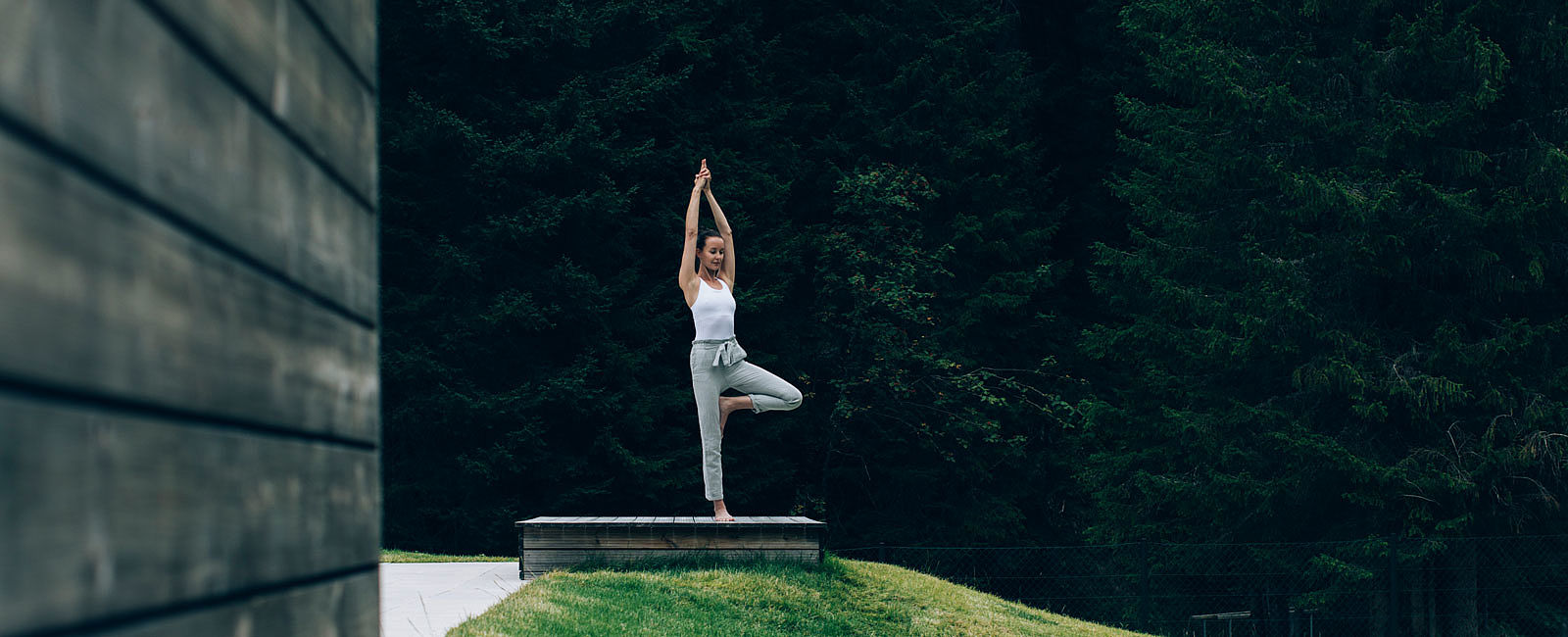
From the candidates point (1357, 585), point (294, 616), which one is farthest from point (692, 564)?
point (1357, 585)

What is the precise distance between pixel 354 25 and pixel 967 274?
64.9ft

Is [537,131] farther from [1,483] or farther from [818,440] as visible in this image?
[1,483]

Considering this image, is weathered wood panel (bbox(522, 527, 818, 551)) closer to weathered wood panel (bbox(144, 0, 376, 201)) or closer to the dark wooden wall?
weathered wood panel (bbox(144, 0, 376, 201))

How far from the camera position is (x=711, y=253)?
25.8 feet

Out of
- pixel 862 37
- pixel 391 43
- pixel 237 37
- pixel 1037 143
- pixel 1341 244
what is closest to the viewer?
pixel 237 37

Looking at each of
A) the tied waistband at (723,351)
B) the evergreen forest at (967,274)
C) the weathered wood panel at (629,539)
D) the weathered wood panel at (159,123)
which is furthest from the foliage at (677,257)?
the weathered wood panel at (159,123)

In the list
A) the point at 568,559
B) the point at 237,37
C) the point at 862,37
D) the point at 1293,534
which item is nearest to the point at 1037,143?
the point at 862,37

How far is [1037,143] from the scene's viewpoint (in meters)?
23.3

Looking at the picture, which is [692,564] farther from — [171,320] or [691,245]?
[171,320]

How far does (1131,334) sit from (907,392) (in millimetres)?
3479

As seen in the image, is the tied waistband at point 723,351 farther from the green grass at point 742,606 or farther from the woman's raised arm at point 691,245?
the green grass at point 742,606

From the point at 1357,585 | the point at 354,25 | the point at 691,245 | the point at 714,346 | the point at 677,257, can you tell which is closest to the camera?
the point at 354,25

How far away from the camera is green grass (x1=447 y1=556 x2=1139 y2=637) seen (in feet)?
21.3

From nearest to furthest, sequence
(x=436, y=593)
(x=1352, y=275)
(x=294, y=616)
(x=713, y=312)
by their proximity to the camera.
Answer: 1. (x=294, y=616)
2. (x=436, y=593)
3. (x=713, y=312)
4. (x=1352, y=275)
